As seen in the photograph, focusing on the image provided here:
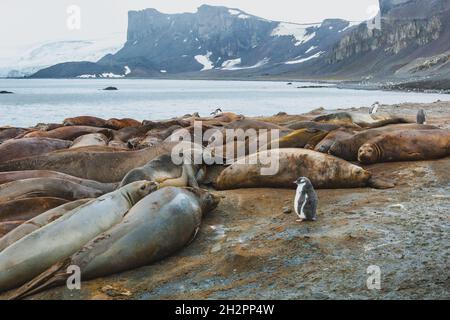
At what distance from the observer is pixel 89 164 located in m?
7.41

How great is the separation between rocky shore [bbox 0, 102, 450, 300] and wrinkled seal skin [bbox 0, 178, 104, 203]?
69.3 inches

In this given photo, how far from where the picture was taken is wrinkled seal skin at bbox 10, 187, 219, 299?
4184 millimetres

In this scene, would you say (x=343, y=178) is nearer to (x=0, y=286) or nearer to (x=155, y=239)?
(x=155, y=239)

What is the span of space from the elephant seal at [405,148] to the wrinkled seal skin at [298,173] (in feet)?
2.92

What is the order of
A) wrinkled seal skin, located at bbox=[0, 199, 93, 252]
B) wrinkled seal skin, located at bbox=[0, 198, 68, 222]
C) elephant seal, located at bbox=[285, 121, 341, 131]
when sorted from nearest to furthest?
1. wrinkled seal skin, located at bbox=[0, 199, 93, 252]
2. wrinkled seal skin, located at bbox=[0, 198, 68, 222]
3. elephant seal, located at bbox=[285, 121, 341, 131]

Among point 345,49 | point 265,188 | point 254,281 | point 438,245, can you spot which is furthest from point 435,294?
point 345,49

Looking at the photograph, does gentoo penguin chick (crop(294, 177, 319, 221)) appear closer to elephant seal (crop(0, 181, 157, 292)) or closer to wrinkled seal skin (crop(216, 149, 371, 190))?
wrinkled seal skin (crop(216, 149, 371, 190))

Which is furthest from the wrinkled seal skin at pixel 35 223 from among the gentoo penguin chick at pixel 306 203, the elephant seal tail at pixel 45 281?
the gentoo penguin chick at pixel 306 203

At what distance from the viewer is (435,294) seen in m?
3.38

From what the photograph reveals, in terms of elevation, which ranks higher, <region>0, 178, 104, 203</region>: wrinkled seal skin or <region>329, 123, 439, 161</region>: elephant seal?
<region>329, 123, 439, 161</region>: elephant seal

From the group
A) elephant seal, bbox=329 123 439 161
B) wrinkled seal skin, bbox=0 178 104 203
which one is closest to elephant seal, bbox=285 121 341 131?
elephant seal, bbox=329 123 439 161

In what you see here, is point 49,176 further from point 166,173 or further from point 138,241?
point 138,241

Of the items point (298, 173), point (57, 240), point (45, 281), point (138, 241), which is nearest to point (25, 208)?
point (57, 240)

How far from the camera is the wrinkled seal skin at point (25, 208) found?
17.7ft
